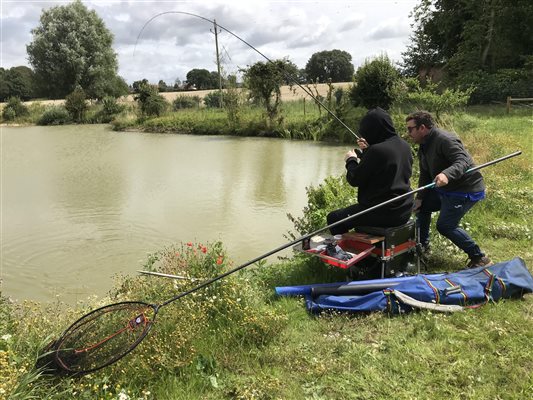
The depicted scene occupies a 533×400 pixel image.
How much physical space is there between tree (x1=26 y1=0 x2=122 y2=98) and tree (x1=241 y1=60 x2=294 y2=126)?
22.2m

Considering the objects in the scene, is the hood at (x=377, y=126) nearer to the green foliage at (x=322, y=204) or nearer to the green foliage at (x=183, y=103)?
the green foliage at (x=322, y=204)

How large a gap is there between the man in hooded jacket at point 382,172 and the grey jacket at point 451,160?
326mm

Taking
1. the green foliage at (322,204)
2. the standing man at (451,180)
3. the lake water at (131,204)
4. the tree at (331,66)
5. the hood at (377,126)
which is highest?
the tree at (331,66)

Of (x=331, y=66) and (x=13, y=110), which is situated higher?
(x=331, y=66)

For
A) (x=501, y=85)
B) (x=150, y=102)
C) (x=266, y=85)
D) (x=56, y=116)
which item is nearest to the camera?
(x=266, y=85)

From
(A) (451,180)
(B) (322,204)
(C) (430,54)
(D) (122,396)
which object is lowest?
(D) (122,396)

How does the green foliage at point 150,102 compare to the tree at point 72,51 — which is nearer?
the green foliage at point 150,102

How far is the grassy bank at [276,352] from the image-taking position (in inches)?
98.1

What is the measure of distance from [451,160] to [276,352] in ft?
7.30

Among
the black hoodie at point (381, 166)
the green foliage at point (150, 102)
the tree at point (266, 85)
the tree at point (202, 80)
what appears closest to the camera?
the black hoodie at point (381, 166)

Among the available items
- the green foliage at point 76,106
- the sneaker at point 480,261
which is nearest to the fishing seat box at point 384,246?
the sneaker at point 480,261

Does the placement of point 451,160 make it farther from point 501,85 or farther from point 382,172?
point 501,85

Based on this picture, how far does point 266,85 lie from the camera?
61.8 ft

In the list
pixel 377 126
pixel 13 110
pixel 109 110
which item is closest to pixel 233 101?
pixel 109 110
